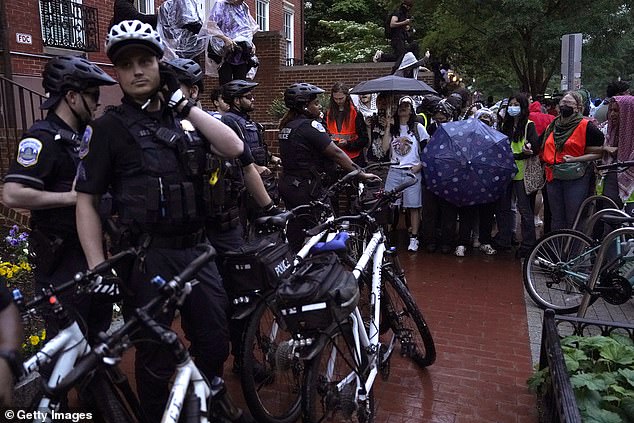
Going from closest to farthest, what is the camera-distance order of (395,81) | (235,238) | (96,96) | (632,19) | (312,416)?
(312,416) → (96,96) → (235,238) → (395,81) → (632,19)

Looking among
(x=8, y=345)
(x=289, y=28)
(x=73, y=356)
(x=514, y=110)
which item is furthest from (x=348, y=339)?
(x=289, y=28)

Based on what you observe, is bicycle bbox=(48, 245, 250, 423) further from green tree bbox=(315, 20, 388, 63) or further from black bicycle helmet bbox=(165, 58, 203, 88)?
green tree bbox=(315, 20, 388, 63)

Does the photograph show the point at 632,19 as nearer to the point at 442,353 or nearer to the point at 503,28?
the point at 503,28

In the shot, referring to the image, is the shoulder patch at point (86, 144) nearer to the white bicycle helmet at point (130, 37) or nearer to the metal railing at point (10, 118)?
the white bicycle helmet at point (130, 37)

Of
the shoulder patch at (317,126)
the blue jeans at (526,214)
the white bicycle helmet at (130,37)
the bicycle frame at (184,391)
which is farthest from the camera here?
the blue jeans at (526,214)

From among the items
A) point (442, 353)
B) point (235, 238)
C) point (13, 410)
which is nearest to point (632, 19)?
point (442, 353)

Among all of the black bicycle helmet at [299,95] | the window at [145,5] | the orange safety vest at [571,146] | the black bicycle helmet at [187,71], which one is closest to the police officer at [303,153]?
the black bicycle helmet at [299,95]

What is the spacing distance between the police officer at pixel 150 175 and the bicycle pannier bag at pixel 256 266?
42 centimetres

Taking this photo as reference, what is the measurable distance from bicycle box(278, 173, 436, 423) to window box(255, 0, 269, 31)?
53.6 feet

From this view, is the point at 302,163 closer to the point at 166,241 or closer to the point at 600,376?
the point at 166,241

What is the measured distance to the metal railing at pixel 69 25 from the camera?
33.8 feet

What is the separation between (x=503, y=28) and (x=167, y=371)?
17.5 meters

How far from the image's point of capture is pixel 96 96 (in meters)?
3.20

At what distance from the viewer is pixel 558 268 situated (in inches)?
207
